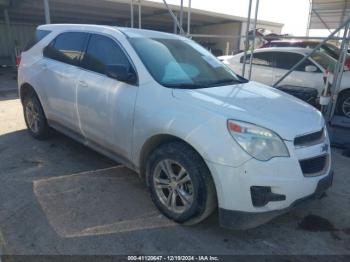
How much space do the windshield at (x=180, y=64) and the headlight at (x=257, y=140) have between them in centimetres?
81

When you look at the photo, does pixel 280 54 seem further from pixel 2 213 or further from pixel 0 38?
pixel 0 38

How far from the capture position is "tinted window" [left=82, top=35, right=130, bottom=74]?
3.42 meters

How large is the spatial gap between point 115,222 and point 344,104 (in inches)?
245

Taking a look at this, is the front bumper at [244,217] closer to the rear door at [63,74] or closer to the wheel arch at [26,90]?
the rear door at [63,74]

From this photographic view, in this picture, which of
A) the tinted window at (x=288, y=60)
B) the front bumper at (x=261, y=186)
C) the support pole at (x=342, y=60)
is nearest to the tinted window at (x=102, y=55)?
the front bumper at (x=261, y=186)

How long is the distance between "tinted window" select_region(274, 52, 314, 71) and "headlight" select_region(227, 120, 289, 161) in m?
5.68

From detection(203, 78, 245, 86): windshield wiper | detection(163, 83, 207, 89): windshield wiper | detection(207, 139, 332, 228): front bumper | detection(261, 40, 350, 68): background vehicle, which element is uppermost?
detection(163, 83, 207, 89): windshield wiper

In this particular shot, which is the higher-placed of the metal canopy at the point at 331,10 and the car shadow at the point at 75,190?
the metal canopy at the point at 331,10

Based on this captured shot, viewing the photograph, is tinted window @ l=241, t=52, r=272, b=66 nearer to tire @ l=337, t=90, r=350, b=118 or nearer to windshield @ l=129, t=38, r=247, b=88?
tire @ l=337, t=90, r=350, b=118

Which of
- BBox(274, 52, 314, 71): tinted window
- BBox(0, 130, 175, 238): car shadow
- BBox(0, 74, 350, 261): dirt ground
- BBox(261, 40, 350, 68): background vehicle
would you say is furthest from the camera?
BBox(261, 40, 350, 68): background vehicle

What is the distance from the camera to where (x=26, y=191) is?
11.4ft

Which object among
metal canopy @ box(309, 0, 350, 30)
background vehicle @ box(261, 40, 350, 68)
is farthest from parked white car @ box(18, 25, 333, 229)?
metal canopy @ box(309, 0, 350, 30)

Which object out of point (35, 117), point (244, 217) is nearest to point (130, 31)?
point (35, 117)

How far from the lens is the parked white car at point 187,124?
2.45 metres
